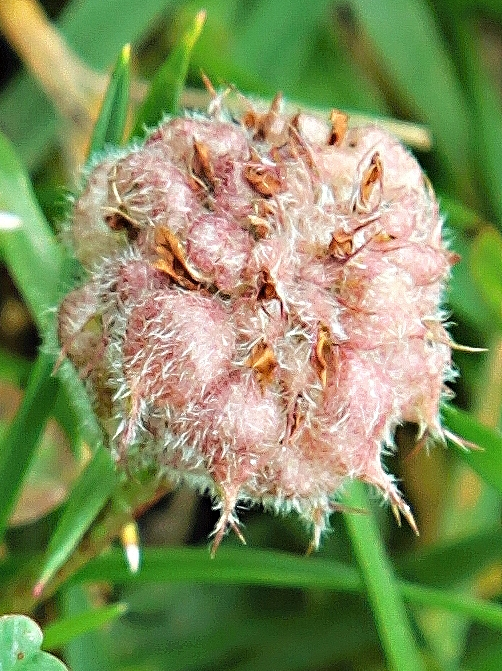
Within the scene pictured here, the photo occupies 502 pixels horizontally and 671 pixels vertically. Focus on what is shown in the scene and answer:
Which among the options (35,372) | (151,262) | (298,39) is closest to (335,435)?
(151,262)

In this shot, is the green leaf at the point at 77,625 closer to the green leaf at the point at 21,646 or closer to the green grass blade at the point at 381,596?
the green leaf at the point at 21,646

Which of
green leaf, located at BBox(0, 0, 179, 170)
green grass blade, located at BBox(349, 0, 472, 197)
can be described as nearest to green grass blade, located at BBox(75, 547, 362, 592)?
green leaf, located at BBox(0, 0, 179, 170)

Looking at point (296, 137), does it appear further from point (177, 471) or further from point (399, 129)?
point (399, 129)

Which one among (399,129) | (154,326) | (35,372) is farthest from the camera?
(399,129)

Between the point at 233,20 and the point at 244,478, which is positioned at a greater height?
the point at 233,20

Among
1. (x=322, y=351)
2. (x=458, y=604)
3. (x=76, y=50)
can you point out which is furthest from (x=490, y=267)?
(x=76, y=50)

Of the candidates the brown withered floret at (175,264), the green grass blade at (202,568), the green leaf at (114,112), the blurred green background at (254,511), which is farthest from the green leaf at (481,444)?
the green leaf at (114,112)
